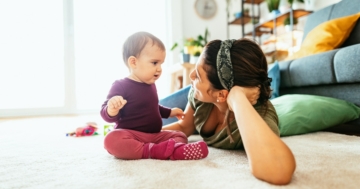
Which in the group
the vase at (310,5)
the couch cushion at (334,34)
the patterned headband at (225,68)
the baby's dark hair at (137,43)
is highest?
the vase at (310,5)

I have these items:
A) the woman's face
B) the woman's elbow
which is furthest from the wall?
the woman's elbow

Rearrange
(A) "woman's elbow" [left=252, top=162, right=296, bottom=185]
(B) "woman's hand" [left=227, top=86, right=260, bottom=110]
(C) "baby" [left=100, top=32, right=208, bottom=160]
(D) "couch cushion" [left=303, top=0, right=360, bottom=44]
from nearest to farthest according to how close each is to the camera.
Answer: (A) "woman's elbow" [left=252, top=162, right=296, bottom=185]
(B) "woman's hand" [left=227, top=86, right=260, bottom=110]
(C) "baby" [left=100, top=32, right=208, bottom=160]
(D) "couch cushion" [left=303, top=0, right=360, bottom=44]

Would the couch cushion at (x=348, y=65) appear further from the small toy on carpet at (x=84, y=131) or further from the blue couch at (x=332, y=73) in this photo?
the small toy on carpet at (x=84, y=131)

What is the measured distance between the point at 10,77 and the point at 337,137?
12.0ft

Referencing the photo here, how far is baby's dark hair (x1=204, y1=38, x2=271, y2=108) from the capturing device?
0.80 metres

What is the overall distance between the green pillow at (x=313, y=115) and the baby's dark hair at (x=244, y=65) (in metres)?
0.55

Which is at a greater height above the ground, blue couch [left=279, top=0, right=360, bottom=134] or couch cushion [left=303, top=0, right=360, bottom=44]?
couch cushion [left=303, top=0, right=360, bottom=44]

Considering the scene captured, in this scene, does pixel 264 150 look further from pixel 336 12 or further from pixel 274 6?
pixel 274 6

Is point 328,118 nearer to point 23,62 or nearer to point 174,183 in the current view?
point 174,183

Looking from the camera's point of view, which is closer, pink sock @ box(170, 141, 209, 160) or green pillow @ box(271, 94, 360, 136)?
pink sock @ box(170, 141, 209, 160)

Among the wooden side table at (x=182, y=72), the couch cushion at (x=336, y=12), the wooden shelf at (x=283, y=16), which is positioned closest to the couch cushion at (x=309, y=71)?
the couch cushion at (x=336, y=12)

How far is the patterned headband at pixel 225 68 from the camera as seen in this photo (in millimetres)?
805

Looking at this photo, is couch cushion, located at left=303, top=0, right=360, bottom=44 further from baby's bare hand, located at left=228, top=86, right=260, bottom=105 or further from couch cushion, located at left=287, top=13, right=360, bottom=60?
baby's bare hand, located at left=228, top=86, right=260, bottom=105

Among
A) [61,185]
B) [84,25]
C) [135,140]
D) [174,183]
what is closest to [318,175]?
[174,183]
